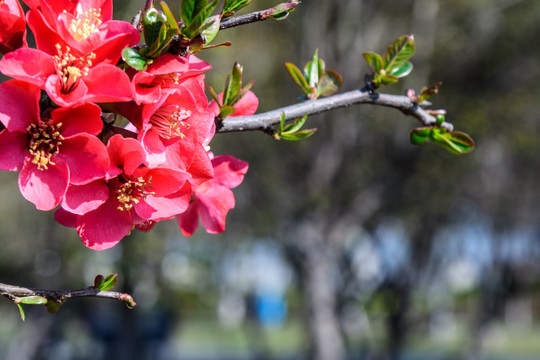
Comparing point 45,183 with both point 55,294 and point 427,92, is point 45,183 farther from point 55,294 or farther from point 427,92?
point 427,92

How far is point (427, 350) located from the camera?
3528cm

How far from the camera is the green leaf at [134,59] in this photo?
1.03 meters

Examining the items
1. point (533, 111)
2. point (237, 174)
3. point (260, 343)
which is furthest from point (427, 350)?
point (237, 174)

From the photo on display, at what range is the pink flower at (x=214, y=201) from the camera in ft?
4.44

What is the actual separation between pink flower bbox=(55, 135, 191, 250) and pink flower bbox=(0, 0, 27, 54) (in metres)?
0.27

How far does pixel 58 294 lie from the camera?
121cm

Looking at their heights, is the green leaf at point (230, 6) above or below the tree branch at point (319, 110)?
above

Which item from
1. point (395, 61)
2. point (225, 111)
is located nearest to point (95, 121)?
point (225, 111)

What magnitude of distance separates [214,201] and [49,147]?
41 centimetres

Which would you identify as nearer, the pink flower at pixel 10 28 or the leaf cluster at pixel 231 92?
the pink flower at pixel 10 28

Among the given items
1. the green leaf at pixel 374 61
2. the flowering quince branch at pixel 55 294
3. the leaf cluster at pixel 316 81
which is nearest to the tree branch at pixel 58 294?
the flowering quince branch at pixel 55 294

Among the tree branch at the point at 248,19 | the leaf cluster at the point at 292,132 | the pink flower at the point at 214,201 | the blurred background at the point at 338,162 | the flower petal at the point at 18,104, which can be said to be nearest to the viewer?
the flower petal at the point at 18,104

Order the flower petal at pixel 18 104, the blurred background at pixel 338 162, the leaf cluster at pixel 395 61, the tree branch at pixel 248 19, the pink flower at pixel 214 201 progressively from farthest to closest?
the blurred background at pixel 338 162 < the leaf cluster at pixel 395 61 < the pink flower at pixel 214 201 < the tree branch at pixel 248 19 < the flower petal at pixel 18 104

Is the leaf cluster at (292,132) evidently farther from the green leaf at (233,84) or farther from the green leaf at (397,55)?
the green leaf at (397,55)
